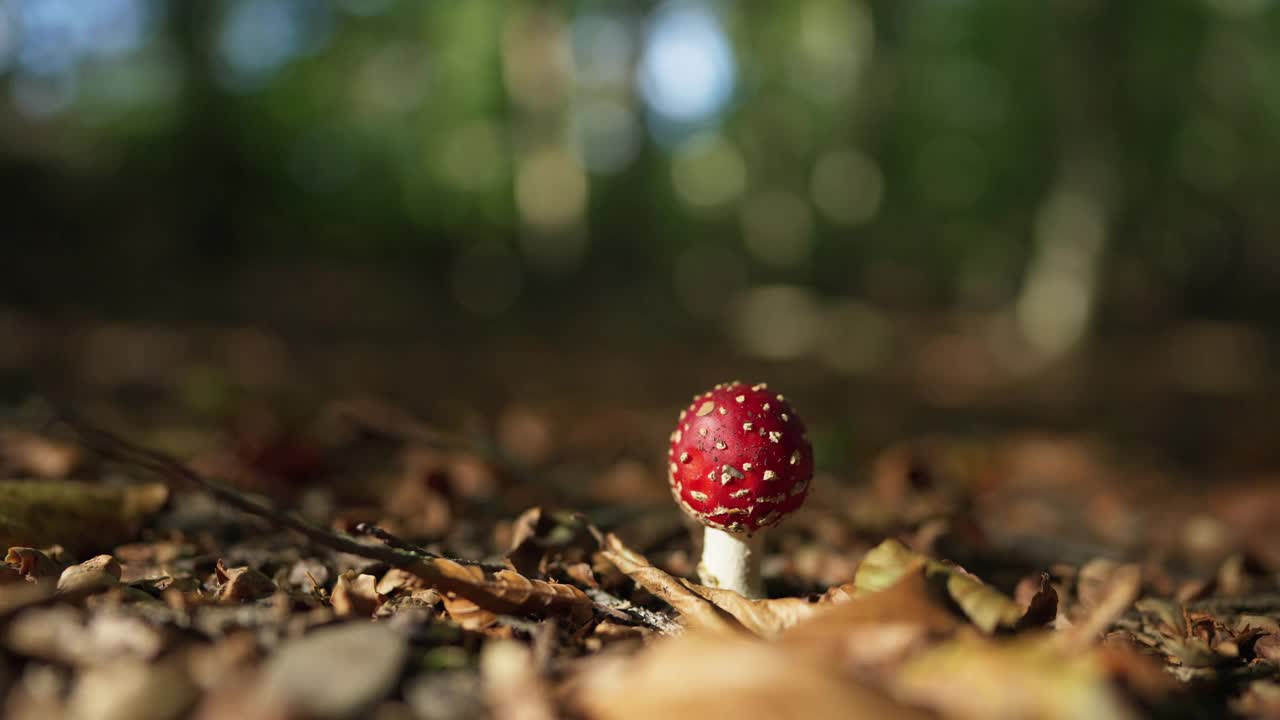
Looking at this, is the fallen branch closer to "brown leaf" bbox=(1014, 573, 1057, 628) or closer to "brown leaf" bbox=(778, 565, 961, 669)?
"brown leaf" bbox=(778, 565, 961, 669)

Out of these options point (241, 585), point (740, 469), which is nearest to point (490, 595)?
point (241, 585)

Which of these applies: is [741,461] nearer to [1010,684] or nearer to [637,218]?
[1010,684]

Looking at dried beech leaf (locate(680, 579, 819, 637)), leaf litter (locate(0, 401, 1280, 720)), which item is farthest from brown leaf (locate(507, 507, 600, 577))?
dried beech leaf (locate(680, 579, 819, 637))

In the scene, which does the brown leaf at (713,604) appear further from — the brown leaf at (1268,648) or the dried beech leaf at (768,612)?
the brown leaf at (1268,648)

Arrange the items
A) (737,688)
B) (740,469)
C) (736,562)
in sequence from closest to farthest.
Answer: (737,688) < (740,469) < (736,562)

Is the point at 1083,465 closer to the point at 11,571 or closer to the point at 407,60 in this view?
the point at 11,571

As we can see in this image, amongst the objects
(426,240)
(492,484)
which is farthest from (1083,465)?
(426,240)

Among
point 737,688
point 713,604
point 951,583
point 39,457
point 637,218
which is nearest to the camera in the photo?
point 737,688
